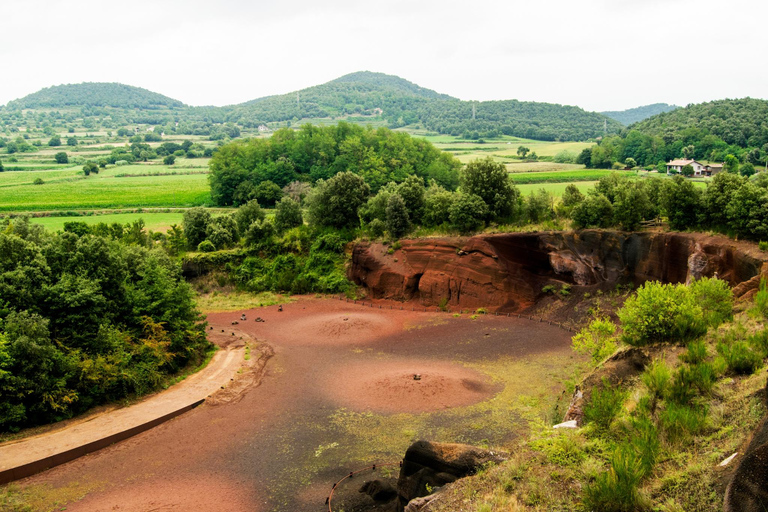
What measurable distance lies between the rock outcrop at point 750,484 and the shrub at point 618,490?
1300mm

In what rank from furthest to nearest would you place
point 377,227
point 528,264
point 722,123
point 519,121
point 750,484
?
point 519,121
point 722,123
point 377,227
point 528,264
point 750,484

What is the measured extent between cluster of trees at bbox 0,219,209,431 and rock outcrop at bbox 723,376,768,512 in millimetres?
19863

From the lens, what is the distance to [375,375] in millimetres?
24750

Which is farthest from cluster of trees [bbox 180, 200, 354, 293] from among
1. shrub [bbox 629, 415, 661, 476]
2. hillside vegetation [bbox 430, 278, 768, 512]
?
shrub [bbox 629, 415, 661, 476]

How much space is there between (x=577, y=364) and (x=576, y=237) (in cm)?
1087

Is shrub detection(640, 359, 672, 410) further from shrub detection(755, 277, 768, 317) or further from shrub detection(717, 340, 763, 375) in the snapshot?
shrub detection(755, 277, 768, 317)

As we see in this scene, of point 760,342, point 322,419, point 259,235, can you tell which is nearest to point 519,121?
point 259,235

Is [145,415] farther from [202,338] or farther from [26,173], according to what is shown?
[26,173]

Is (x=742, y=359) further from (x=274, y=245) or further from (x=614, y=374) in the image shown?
(x=274, y=245)

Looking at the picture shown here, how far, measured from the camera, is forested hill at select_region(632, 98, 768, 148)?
180 feet

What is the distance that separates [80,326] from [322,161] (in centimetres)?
5255

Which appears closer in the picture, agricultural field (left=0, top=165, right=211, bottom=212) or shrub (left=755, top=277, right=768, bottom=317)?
shrub (left=755, top=277, right=768, bottom=317)

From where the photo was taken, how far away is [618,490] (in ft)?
Result: 29.9

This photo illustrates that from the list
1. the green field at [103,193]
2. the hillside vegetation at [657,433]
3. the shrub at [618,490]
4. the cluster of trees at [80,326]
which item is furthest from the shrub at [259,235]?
the shrub at [618,490]
